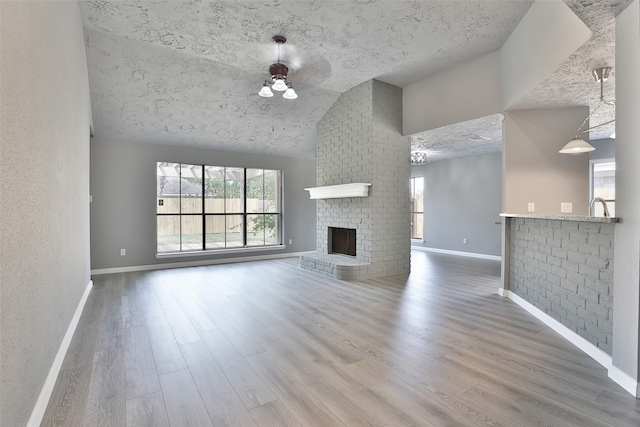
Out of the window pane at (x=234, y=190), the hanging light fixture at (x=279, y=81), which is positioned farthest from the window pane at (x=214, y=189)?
the hanging light fixture at (x=279, y=81)

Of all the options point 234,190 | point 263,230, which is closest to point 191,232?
point 234,190

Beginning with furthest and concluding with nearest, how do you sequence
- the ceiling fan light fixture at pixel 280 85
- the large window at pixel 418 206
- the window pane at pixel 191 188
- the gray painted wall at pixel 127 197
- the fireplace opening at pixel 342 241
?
1. the large window at pixel 418 206
2. the window pane at pixel 191 188
3. the fireplace opening at pixel 342 241
4. the gray painted wall at pixel 127 197
5. the ceiling fan light fixture at pixel 280 85

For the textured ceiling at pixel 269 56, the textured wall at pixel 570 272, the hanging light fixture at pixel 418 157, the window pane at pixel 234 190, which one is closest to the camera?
the textured wall at pixel 570 272

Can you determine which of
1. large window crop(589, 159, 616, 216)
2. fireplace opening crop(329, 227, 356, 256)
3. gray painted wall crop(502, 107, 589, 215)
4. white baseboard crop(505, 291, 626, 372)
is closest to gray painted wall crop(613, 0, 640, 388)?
white baseboard crop(505, 291, 626, 372)

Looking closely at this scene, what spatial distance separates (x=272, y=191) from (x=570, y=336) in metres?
6.01

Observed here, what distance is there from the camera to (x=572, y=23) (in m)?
2.53

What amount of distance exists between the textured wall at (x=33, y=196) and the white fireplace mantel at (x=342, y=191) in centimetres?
364

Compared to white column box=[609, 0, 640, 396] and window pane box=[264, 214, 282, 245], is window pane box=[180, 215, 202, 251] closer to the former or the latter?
window pane box=[264, 214, 282, 245]

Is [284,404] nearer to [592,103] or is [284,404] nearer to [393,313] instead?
[393,313]

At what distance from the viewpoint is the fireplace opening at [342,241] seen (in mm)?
5719

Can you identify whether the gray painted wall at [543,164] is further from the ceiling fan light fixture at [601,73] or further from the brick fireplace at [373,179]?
the brick fireplace at [373,179]

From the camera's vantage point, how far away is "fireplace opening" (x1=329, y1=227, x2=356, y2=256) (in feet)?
18.8

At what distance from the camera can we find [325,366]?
87.0 inches

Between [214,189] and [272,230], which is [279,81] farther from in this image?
[272,230]
